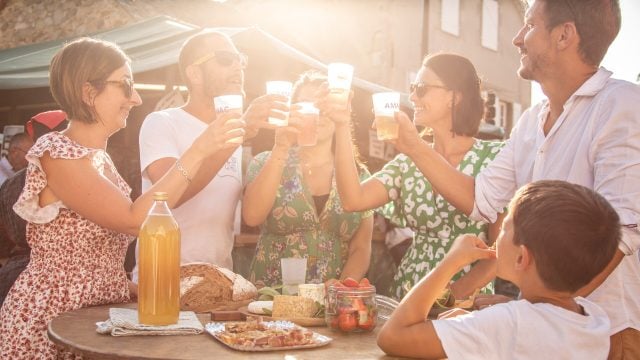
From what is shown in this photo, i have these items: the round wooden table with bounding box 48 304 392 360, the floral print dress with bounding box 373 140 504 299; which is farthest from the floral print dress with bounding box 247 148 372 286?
the round wooden table with bounding box 48 304 392 360

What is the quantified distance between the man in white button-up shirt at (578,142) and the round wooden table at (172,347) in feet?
2.62

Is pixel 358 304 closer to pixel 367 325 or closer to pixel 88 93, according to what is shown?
pixel 367 325

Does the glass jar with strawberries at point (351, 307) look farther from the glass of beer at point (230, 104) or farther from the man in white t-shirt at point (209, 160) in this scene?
the man in white t-shirt at point (209, 160)

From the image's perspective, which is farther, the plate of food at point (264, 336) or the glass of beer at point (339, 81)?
the glass of beer at point (339, 81)

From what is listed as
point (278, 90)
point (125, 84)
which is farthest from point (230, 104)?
point (125, 84)

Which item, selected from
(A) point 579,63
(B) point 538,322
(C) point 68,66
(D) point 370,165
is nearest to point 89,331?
(C) point 68,66

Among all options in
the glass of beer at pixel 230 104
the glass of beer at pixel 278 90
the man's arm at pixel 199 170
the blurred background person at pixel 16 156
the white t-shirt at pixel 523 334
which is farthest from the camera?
the blurred background person at pixel 16 156

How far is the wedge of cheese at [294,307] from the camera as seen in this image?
8.80ft

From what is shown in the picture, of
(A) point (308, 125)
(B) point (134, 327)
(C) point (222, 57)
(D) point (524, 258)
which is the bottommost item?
(B) point (134, 327)

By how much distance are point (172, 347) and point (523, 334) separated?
3.65ft

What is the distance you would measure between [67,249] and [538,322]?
1.86 metres

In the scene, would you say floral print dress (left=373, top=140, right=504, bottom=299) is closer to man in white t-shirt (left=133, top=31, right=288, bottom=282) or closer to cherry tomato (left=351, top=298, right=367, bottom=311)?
man in white t-shirt (left=133, top=31, right=288, bottom=282)

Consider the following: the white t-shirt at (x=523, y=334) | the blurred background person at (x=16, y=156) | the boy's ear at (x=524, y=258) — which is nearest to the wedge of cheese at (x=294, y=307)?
the white t-shirt at (x=523, y=334)

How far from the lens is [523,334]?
193cm
